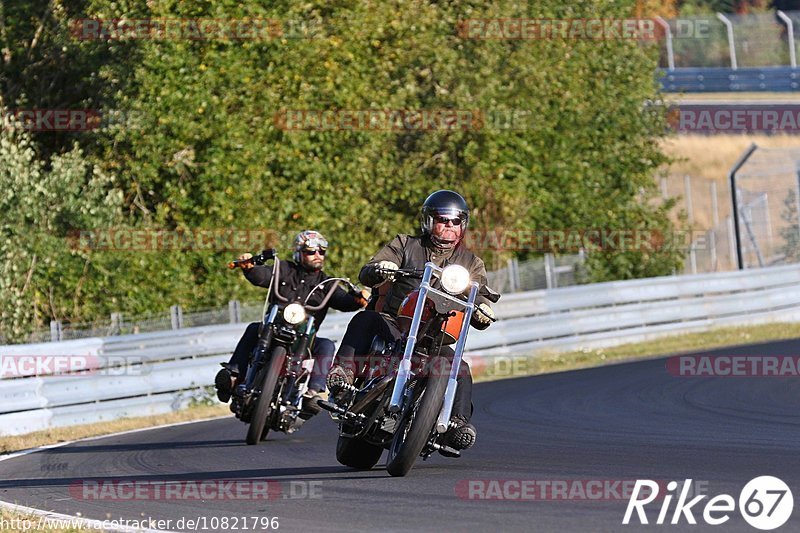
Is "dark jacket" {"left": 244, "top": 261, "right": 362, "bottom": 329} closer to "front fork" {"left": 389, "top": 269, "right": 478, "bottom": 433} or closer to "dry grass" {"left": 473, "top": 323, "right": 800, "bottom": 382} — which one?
"front fork" {"left": 389, "top": 269, "right": 478, "bottom": 433}

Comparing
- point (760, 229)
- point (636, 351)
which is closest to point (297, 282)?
point (636, 351)

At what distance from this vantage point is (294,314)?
41.5 feet

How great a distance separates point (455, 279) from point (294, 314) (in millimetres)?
4133

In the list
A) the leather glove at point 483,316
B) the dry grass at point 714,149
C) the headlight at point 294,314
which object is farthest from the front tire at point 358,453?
the dry grass at point 714,149

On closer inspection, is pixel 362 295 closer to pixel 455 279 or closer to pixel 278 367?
pixel 278 367

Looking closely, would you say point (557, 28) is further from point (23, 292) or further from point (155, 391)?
point (155, 391)

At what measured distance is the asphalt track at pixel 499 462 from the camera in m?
7.57

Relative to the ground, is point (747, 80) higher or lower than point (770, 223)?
higher

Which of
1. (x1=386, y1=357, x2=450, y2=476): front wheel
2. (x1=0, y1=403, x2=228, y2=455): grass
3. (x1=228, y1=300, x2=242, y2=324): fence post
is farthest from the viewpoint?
(x1=228, y1=300, x2=242, y2=324): fence post

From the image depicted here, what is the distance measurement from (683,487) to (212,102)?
1692 cm

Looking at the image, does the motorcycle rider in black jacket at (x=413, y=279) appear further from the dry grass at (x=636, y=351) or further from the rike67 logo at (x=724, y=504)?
the dry grass at (x=636, y=351)

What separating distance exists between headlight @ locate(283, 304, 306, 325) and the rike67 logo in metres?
5.13

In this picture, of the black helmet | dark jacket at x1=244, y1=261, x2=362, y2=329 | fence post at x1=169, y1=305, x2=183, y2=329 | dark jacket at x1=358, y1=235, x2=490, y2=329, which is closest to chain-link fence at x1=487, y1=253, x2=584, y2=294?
fence post at x1=169, y1=305, x2=183, y2=329

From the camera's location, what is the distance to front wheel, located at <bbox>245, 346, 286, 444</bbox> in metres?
12.1
